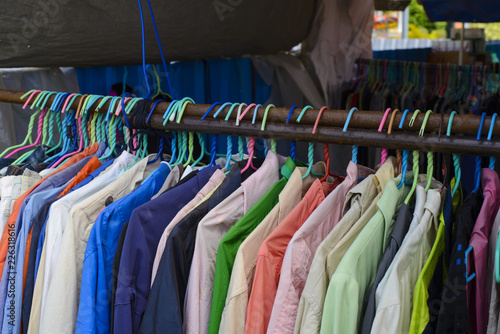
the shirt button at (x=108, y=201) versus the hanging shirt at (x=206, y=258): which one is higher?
the shirt button at (x=108, y=201)

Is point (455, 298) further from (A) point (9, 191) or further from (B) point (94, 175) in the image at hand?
(A) point (9, 191)

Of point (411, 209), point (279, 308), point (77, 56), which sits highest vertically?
point (77, 56)

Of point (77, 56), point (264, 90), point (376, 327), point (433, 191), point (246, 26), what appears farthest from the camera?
point (264, 90)

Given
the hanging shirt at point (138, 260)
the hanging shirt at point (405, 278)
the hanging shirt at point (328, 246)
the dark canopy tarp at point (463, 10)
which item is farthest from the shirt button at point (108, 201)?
the dark canopy tarp at point (463, 10)

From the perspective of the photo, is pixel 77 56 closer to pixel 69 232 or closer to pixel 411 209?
pixel 69 232

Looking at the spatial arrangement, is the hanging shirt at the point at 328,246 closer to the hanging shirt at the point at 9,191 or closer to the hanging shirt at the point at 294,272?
the hanging shirt at the point at 294,272

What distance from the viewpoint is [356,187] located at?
104 centimetres

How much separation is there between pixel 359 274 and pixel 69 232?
23.3 inches

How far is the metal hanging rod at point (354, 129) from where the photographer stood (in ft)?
Result: 3.20

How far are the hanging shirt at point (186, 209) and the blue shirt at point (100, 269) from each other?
0.35 feet

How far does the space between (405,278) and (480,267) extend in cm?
12

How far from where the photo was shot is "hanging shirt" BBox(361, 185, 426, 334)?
2.95ft

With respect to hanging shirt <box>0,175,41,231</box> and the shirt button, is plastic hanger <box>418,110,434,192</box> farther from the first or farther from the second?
hanging shirt <box>0,175,41,231</box>

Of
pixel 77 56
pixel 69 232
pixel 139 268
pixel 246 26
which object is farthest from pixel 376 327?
pixel 246 26
